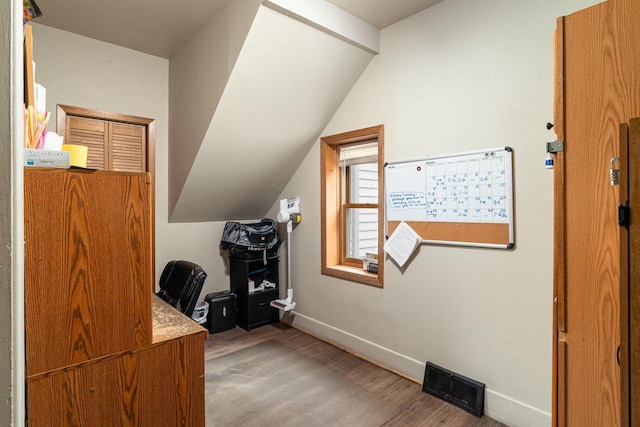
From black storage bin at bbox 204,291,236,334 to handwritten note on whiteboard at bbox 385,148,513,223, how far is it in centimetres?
202

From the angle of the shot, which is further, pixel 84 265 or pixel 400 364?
pixel 400 364

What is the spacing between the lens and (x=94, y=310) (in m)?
1.25

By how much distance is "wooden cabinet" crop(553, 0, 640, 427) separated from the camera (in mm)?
1022

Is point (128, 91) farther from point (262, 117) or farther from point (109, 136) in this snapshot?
point (262, 117)

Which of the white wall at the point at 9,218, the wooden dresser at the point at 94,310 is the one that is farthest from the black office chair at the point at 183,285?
the white wall at the point at 9,218

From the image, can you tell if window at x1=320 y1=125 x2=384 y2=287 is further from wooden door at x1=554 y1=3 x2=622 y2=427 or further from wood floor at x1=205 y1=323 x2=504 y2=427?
wooden door at x1=554 y1=3 x2=622 y2=427

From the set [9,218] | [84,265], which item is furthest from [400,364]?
[9,218]

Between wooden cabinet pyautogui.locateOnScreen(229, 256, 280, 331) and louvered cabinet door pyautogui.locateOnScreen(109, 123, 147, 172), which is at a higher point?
louvered cabinet door pyautogui.locateOnScreen(109, 123, 147, 172)

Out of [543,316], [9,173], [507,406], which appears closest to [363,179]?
[543,316]

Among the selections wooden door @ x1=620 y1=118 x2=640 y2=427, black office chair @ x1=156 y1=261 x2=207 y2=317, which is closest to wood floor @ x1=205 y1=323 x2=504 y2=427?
black office chair @ x1=156 y1=261 x2=207 y2=317

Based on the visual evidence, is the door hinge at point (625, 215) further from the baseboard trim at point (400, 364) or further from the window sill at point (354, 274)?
the window sill at point (354, 274)

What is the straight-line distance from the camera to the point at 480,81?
218cm

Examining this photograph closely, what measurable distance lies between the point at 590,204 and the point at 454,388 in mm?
1708

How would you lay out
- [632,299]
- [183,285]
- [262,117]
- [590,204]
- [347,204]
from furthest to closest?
[347,204], [262,117], [183,285], [590,204], [632,299]
